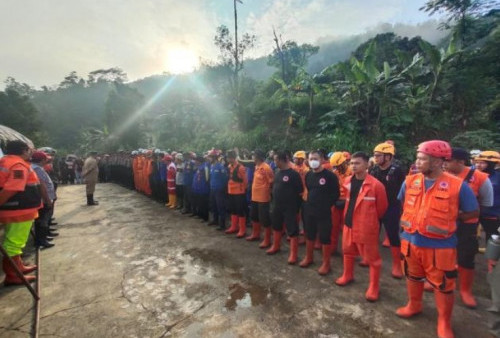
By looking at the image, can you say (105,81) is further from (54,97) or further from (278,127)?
(278,127)

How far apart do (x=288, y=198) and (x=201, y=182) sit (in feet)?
10.5

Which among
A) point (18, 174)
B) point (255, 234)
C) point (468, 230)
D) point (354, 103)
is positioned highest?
point (354, 103)

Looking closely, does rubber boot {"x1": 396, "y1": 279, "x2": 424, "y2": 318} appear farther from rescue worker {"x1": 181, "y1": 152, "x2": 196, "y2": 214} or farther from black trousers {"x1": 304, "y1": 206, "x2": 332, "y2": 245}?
rescue worker {"x1": 181, "y1": 152, "x2": 196, "y2": 214}

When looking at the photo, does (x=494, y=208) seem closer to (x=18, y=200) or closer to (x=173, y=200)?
(x=18, y=200)

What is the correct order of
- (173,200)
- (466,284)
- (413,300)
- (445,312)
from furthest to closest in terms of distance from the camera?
(173,200)
(466,284)
(413,300)
(445,312)

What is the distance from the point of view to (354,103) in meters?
11.9

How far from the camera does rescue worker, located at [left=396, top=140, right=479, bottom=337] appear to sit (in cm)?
265

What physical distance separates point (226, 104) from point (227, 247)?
16455 mm

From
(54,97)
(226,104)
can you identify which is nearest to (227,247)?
(226,104)

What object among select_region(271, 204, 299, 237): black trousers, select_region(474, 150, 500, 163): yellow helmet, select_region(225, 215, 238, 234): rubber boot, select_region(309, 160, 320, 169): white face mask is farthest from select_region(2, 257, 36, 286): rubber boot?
select_region(474, 150, 500, 163): yellow helmet

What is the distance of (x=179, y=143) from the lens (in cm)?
2158

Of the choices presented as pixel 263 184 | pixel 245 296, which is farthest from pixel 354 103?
pixel 245 296

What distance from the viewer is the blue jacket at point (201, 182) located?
23.8 feet

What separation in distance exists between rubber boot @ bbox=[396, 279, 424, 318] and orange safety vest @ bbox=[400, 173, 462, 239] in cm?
69
